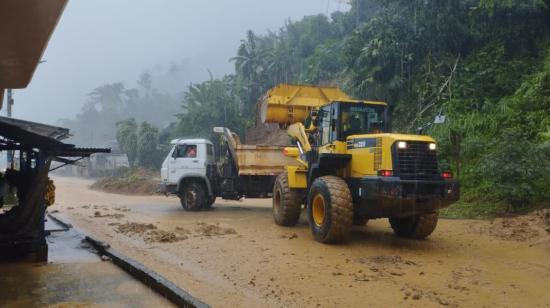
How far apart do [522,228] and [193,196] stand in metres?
9.85

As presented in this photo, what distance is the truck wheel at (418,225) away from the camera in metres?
9.50

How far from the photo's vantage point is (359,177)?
30.1 ft

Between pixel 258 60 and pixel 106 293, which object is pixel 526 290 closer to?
pixel 106 293

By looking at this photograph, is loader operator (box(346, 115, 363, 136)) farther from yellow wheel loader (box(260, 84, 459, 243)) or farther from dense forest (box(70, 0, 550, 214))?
dense forest (box(70, 0, 550, 214))

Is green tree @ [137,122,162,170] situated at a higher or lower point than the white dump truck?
higher

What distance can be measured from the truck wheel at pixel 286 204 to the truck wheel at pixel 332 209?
5.59 ft

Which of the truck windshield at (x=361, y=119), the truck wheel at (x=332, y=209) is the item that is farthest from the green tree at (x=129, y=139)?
the truck wheel at (x=332, y=209)

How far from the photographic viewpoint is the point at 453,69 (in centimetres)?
1981

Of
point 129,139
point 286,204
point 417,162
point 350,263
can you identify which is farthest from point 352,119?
point 129,139

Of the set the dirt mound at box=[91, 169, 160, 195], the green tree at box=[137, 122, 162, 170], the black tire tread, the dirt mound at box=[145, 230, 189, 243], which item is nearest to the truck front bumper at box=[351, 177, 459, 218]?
the black tire tread

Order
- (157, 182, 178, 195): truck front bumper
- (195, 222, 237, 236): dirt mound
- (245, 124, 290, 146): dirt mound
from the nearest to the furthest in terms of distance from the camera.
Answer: (195, 222, 237, 236): dirt mound
(157, 182, 178, 195): truck front bumper
(245, 124, 290, 146): dirt mound

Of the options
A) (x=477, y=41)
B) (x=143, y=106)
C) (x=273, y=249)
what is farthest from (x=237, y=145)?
(x=143, y=106)

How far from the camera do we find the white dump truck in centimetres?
1491

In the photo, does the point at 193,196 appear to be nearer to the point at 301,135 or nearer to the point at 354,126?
the point at 301,135
